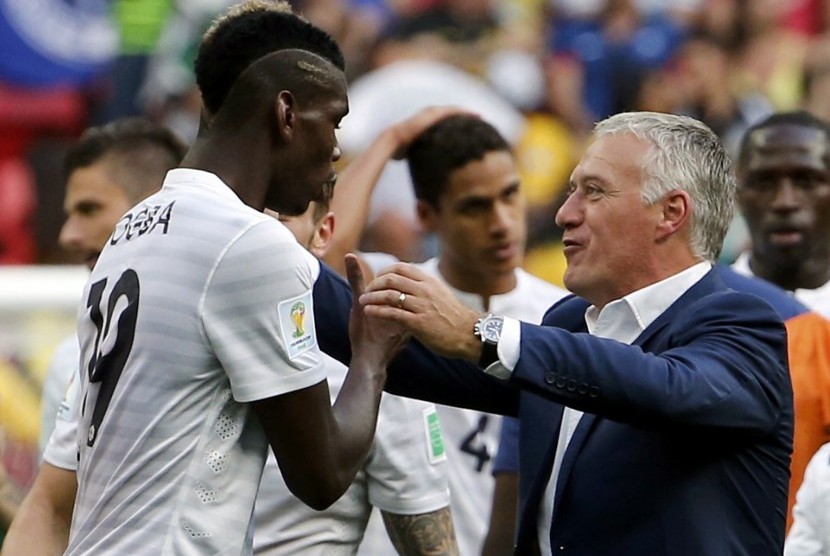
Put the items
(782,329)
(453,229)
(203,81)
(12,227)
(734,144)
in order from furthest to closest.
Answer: (734,144), (12,227), (453,229), (782,329), (203,81)

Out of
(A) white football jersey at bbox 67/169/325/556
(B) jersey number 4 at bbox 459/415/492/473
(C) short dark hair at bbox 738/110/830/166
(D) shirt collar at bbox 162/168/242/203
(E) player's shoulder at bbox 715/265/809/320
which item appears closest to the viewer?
(A) white football jersey at bbox 67/169/325/556

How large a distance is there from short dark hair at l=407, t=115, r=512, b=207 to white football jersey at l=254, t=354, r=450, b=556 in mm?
1918

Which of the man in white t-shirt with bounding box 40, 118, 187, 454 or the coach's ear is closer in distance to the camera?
the coach's ear

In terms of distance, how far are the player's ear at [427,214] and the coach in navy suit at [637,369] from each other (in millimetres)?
2272

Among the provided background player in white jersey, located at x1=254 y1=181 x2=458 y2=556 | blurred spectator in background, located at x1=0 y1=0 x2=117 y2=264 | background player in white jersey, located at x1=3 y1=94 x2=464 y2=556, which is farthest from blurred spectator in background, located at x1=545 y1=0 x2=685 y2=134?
background player in white jersey, located at x1=254 y1=181 x2=458 y2=556

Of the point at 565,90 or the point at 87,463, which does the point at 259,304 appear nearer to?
the point at 87,463

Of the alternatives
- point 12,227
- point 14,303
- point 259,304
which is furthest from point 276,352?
point 12,227

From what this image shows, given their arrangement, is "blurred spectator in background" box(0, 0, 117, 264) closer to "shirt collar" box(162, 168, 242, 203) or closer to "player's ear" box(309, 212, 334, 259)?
"player's ear" box(309, 212, 334, 259)

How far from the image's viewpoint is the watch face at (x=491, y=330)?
12.0ft

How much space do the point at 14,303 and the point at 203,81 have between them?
5.19 meters

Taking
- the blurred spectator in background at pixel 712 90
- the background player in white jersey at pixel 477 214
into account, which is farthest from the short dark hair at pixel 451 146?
the blurred spectator in background at pixel 712 90

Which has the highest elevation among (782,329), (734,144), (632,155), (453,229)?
(632,155)

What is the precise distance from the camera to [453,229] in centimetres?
641

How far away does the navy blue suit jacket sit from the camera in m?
3.64
